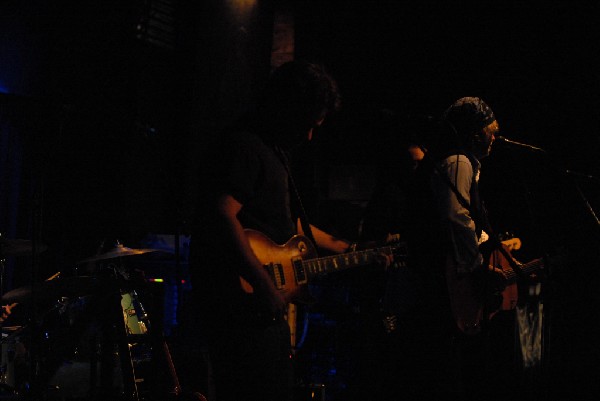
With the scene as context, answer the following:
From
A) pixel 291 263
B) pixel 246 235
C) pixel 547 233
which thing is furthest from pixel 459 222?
pixel 547 233

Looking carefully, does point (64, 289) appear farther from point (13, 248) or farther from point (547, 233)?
point (547, 233)

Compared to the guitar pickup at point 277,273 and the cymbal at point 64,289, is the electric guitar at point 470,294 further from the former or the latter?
the cymbal at point 64,289

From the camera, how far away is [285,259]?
9.53 ft

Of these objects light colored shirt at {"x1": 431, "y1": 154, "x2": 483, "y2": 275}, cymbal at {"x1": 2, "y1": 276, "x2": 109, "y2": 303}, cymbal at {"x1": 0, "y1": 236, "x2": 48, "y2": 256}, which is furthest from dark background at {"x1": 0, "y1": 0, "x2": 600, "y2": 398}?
light colored shirt at {"x1": 431, "y1": 154, "x2": 483, "y2": 275}

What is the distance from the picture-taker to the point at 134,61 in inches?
272

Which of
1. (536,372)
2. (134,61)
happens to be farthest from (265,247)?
(134,61)

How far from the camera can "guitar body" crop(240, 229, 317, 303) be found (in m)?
2.80

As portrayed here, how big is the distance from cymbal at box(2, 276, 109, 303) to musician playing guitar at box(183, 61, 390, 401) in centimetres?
145

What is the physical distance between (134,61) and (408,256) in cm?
446

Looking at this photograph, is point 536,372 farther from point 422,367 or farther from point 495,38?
point 495,38

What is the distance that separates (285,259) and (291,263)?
0.15ft

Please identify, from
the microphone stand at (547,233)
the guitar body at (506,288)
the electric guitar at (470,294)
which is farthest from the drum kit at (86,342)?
the microphone stand at (547,233)

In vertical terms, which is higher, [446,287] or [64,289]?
[446,287]

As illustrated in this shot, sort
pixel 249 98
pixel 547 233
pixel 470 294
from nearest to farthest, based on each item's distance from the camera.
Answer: pixel 470 294, pixel 249 98, pixel 547 233
